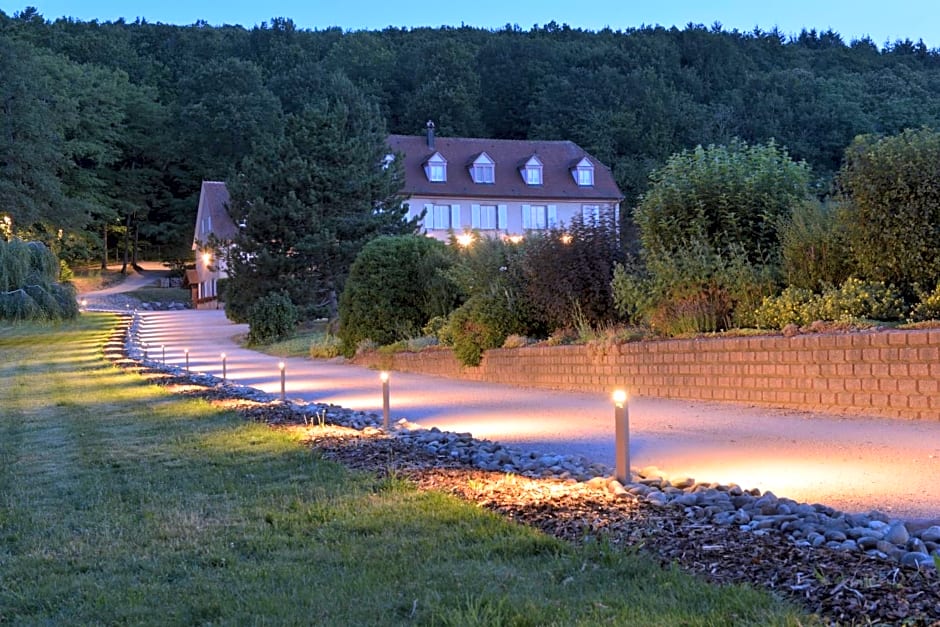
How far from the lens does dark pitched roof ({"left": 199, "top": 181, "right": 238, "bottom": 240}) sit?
6253cm

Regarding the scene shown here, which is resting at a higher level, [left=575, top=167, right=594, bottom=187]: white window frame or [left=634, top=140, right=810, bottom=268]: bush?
[left=575, top=167, right=594, bottom=187]: white window frame

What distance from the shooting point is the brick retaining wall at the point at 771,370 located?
33.1ft

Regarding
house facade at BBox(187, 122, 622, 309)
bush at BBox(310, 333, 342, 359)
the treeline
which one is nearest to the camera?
bush at BBox(310, 333, 342, 359)

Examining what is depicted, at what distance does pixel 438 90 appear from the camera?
75.8 m

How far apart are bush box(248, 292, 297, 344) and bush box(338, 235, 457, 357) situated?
9.93 m

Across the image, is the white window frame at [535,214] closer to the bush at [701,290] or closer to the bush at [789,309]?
the bush at [701,290]

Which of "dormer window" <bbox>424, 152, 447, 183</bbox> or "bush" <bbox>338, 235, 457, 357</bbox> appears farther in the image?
"dormer window" <bbox>424, 152, 447, 183</bbox>

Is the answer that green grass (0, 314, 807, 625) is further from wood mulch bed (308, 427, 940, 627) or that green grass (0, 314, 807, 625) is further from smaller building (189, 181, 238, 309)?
smaller building (189, 181, 238, 309)

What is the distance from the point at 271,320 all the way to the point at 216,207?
33.3 meters

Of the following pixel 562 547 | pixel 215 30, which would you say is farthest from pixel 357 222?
pixel 215 30

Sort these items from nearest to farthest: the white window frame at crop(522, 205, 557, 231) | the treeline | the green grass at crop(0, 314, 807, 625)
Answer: the green grass at crop(0, 314, 807, 625) < the white window frame at crop(522, 205, 557, 231) < the treeline

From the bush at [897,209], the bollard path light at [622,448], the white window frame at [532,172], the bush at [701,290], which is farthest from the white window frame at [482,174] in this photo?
the bollard path light at [622,448]

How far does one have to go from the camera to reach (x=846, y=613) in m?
3.87

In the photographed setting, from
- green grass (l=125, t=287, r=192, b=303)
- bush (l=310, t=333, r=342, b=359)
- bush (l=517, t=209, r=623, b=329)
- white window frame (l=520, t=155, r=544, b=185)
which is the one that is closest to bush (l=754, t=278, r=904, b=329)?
bush (l=517, t=209, r=623, b=329)
